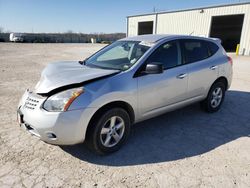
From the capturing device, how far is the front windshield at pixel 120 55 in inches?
135

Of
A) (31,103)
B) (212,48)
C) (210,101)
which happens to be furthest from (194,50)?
(31,103)

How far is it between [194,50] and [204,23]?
2067cm

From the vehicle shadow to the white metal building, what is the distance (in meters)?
15.1

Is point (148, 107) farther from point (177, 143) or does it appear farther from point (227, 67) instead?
point (227, 67)

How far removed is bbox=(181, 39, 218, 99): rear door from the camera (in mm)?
3959

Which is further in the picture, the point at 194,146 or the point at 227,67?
the point at 227,67

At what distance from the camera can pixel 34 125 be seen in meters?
2.67

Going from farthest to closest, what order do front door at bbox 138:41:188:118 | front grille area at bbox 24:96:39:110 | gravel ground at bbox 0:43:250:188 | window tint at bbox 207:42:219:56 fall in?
window tint at bbox 207:42:219:56 < front door at bbox 138:41:188:118 < front grille area at bbox 24:96:39:110 < gravel ground at bbox 0:43:250:188

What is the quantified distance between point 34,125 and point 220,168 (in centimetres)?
253

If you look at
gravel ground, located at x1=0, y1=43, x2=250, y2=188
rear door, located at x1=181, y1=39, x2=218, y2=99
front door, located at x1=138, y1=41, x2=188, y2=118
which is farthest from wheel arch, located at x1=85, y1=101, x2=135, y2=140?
rear door, located at x1=181, y1=39, x2=218, y2=99

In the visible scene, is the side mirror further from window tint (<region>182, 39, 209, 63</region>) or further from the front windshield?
window tint (<region>182, 39, 209, 63</region>)

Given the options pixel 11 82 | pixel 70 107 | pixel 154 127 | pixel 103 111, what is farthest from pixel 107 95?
pixel 11 82

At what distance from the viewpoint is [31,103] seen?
2826 millimetres

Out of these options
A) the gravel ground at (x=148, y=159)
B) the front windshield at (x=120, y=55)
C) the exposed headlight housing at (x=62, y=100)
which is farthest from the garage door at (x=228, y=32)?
the exposed headlight housing at (x=62, y=100)
